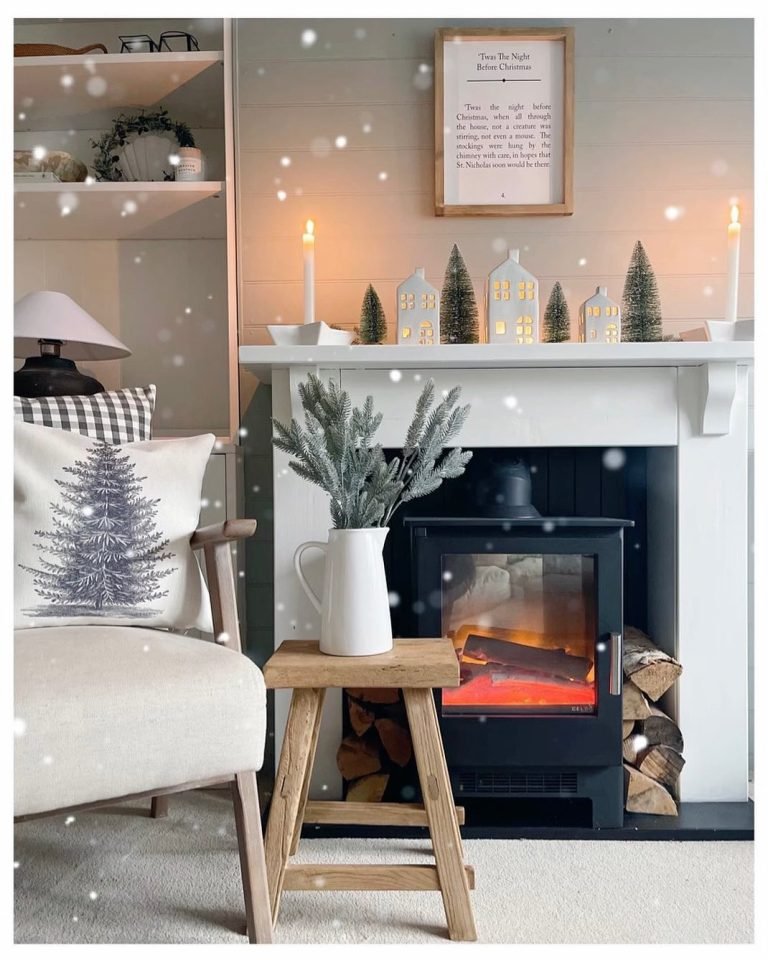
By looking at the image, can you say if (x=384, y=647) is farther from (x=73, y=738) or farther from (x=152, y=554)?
(x=73, y=738)

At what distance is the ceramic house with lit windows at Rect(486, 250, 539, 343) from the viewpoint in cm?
193

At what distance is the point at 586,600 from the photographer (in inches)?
73.5

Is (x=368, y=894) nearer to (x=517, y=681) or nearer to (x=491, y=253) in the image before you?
(x=517, y=681)

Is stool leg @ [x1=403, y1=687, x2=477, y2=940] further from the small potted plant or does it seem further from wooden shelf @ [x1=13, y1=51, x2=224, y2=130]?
wooden shelf @ [x1=13, y1=51, x2=224, y2=130]

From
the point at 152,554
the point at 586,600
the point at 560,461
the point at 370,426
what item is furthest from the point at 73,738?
the point at 560,461

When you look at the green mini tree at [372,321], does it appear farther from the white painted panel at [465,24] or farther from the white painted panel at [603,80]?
the white painted panel at [465,24]

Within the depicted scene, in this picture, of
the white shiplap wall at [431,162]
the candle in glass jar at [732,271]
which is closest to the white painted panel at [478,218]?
the white shiplap wall at [431,162]

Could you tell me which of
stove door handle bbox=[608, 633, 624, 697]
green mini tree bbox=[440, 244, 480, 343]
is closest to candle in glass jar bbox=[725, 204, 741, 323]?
green mini tree bbox=[440, 244, 480, 343]

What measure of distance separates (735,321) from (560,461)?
1.90 ft

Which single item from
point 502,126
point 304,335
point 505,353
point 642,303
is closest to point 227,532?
point 304,335

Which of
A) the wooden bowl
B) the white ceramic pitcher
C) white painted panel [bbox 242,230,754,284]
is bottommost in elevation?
the white ceramic pitcher

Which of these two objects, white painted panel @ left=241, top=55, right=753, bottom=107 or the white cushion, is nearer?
the white cushion

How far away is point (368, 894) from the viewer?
1515 mm

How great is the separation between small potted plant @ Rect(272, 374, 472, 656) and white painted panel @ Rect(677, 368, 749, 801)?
0.67 meters
